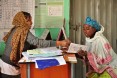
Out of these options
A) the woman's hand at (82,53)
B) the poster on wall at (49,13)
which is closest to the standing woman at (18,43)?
the woman's hand at (82,53)

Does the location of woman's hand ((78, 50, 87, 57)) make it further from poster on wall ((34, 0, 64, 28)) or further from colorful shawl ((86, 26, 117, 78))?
poster on wall ((34, 0, 64, 28))

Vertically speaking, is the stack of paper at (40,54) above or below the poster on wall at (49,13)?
below

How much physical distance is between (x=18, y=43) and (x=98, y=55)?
94cm

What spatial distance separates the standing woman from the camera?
2736 millimetres

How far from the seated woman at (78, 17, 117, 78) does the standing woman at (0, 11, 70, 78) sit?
33cm

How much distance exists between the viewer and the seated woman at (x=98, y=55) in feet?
9.09

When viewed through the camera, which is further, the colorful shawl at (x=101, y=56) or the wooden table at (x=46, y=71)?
the colorful shawl at (x=101, y=56)

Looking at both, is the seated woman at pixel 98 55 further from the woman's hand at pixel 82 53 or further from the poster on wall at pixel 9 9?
the poster on wall at pixel 9 9

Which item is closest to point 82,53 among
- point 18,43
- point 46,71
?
point 46,71

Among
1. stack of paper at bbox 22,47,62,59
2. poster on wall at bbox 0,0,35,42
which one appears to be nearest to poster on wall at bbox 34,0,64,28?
poster on wall at bbox 0,0,35,42

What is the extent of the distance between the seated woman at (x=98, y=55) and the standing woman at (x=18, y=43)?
0.33 metres

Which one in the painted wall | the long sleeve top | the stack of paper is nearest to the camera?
the stack of paper

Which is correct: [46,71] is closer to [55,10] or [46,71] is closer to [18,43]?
[18,43]

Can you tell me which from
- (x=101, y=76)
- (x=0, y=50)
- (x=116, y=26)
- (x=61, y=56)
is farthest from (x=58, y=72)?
(x=116, y=26)
